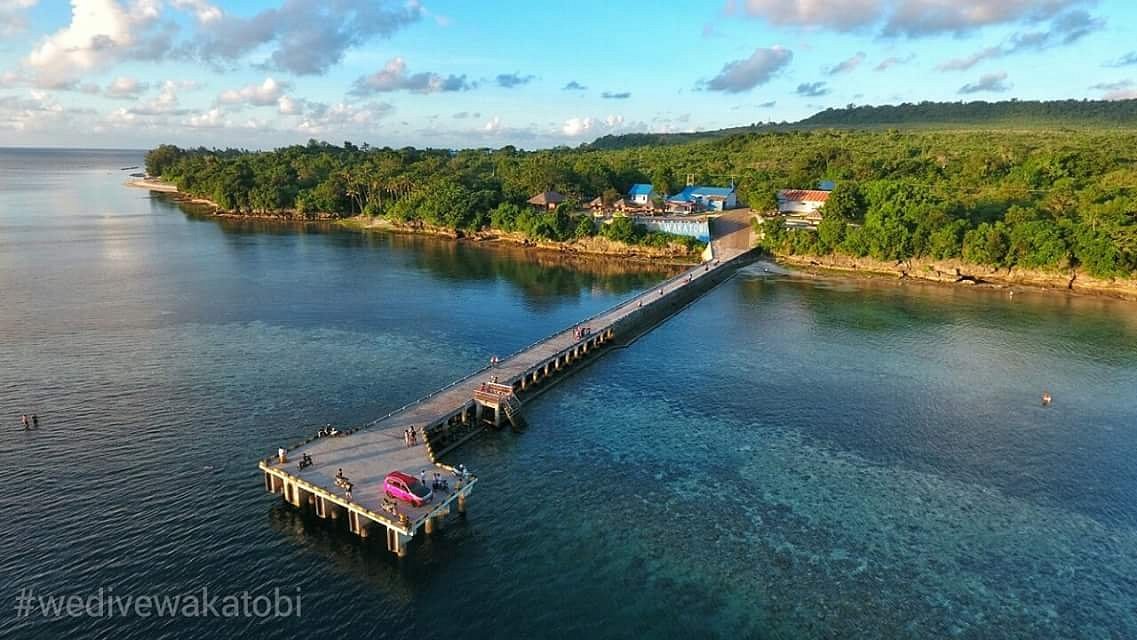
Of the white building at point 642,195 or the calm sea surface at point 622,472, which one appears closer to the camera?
the calm sea surface at point 622,472

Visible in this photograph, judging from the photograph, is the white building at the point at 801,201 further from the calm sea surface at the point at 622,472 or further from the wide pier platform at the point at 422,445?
the wide pier platform at the point at 422,445

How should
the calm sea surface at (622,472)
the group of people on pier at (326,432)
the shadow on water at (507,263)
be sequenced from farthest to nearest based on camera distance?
the shadow on water at (507,263) → the group of people on pier at (326,432) → the calm sea surface at (622,472)

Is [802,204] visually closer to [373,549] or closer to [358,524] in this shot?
[358,524]

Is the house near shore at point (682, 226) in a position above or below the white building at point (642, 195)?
below

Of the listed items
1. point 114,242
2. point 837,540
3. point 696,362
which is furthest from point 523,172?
point 837,540

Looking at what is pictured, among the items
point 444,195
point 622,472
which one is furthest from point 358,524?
point 444,195

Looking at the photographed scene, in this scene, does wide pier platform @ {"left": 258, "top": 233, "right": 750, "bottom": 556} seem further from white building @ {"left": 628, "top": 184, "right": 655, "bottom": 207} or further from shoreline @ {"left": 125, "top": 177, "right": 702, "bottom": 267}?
white building @ {"left": 628, "top": 184, "right": 655, "bottom": 207}

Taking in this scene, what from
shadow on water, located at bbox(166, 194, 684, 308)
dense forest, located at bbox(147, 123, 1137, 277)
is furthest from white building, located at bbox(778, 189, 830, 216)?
shadow on water, located at bbox(166, 194, 684, 308)

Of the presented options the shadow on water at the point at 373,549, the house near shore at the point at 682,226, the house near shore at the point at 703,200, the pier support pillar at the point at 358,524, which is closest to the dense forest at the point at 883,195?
the house near shore at the point at 703,200
